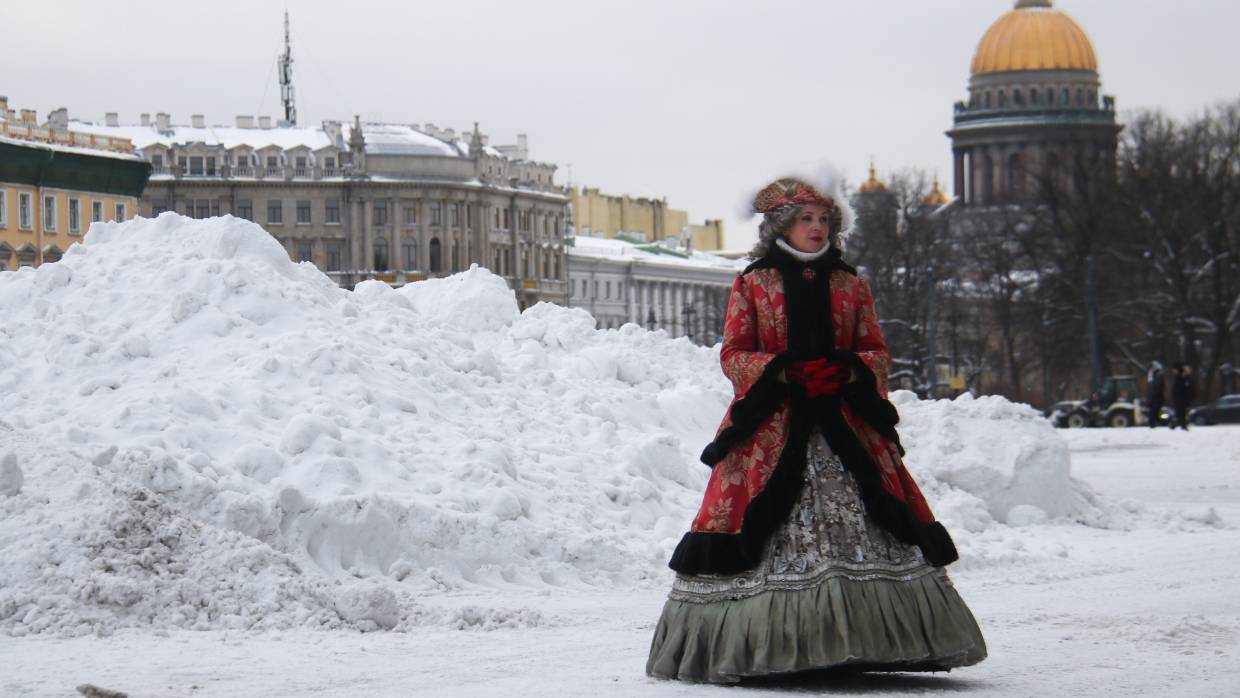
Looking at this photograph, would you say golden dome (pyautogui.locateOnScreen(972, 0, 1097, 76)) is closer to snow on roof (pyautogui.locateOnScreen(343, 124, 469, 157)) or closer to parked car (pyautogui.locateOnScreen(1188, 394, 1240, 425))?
snow on roof (pyautogui.locateOnScreen(343, 124, 469, 157))

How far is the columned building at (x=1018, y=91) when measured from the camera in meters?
125

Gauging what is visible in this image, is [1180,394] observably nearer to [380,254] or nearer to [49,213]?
[49,213]

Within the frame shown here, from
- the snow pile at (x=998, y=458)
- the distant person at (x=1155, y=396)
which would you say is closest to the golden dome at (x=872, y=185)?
Result: the distant person at (x=1155, y=396)

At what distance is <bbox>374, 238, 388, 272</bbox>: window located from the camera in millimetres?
105688

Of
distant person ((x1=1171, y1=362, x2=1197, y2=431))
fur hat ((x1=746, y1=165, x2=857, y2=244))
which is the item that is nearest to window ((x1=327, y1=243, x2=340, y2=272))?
distant person ((x1=1171, y1=362, x2=1197, y2=431))

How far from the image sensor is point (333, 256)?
104688 mm

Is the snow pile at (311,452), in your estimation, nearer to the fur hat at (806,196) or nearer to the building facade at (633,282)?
the fur hat at (806,196)

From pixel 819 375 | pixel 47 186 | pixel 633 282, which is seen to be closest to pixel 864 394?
pixel 819 375

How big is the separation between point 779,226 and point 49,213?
56.7 m

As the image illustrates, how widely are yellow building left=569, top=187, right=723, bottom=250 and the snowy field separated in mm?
113063

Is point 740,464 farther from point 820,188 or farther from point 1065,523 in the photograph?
point 1065,523

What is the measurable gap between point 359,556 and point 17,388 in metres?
2.81

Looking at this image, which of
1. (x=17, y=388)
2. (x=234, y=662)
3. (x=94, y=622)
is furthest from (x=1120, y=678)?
(x=17, y=388)

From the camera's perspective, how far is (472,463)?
13.1m
